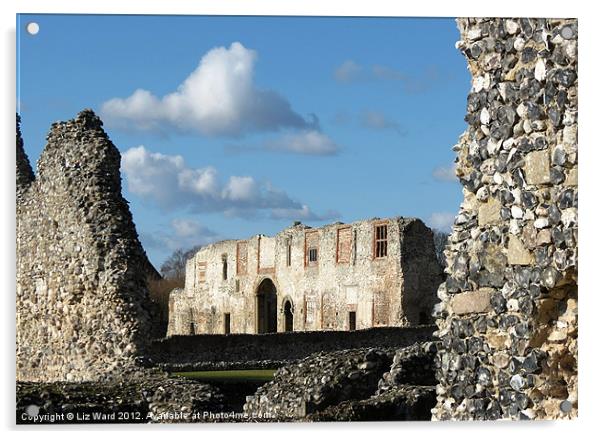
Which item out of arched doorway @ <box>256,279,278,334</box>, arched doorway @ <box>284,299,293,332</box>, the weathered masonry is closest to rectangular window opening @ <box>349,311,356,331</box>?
the weathered masonry

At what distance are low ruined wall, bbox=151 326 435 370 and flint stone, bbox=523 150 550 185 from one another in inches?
246

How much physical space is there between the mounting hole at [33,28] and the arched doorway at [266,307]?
100 feet

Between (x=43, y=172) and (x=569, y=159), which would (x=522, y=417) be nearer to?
(x=569, y=159)

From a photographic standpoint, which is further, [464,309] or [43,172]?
[43,172]

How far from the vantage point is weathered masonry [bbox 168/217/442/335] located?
31812 millimetres

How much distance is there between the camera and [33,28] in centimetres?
766

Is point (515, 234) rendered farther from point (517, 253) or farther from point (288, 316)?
point (288, 316)

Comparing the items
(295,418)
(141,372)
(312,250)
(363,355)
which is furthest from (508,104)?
(312,250)

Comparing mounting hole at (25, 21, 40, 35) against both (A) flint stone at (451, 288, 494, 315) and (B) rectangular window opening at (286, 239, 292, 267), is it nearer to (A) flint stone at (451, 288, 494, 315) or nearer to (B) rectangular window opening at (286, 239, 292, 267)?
(A) flint stone at (451, 288, 494, 315)

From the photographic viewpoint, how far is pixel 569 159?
21.6 feet

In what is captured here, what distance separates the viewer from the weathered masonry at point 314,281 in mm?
31812

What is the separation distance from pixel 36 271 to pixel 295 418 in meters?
4.73

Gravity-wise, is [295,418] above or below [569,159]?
below

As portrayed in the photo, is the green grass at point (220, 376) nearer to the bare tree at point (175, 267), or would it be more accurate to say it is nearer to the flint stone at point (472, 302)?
the flint stone at point (472, 302)
